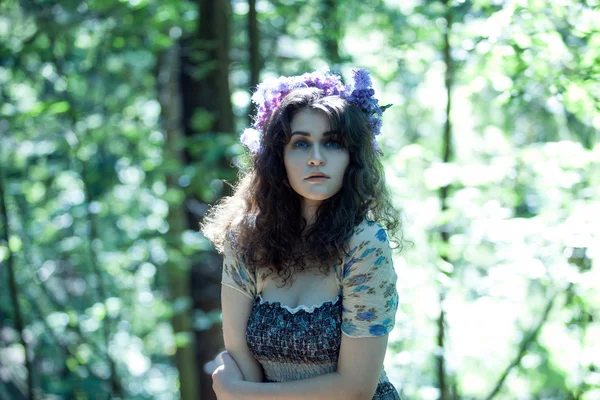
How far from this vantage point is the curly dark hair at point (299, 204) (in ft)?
5.70

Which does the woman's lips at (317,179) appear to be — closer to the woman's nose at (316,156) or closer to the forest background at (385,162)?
the woman's nose at (316,156)

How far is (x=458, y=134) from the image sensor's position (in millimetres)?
3984

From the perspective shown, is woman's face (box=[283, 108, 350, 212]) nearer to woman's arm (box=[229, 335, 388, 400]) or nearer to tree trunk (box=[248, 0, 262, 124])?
woman's arm (box=[229, 335, 388, 400])

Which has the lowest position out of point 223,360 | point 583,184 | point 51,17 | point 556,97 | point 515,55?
point 223,360

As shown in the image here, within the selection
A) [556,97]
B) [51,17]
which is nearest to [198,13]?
[51,17]

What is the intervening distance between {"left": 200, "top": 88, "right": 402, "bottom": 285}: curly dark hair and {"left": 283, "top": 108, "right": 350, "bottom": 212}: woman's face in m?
0.02

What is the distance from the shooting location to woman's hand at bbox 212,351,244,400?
175cm

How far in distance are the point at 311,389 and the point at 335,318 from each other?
0.19m

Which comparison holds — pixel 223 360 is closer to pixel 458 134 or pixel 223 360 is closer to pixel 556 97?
pixel 556 97

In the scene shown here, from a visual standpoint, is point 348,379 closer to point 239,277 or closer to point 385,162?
point 239,277

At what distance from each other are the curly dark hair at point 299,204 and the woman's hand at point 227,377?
0.27 m

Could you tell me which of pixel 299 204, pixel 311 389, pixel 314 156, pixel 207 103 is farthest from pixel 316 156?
pixel 207 103

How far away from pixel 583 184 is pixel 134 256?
3529 millimetres

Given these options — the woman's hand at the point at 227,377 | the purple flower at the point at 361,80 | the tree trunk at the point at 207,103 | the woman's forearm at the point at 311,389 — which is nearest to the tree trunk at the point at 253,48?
the tree trunk at the point at 207,103
